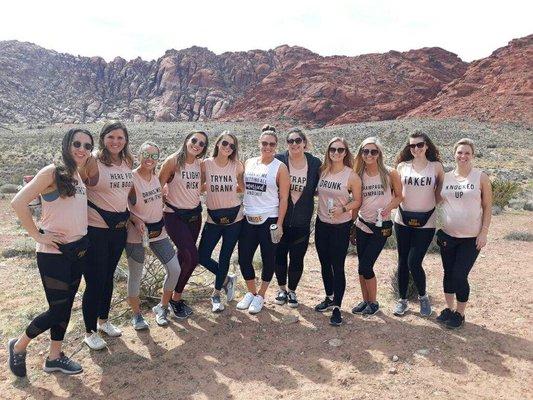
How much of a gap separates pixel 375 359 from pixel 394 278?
6.46 ft

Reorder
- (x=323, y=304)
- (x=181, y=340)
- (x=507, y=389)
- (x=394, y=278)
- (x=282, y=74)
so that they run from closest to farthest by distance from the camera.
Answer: (x=507, y=389), (x=181, y=340), (x=323, y=304), (x=394, y=278), (x=282, y=74)

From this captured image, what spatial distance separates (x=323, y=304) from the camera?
521 centimetres

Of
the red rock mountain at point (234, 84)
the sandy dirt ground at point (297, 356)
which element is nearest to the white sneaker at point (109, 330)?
the sandy dirt ground at point (297, 356)

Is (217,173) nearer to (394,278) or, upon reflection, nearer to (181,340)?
(181,340)

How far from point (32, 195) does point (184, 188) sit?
60.4 inches

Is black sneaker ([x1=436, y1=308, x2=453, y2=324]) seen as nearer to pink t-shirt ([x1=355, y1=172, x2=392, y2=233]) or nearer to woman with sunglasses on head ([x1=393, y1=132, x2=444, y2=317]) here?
woman with sunglasses on head ([x1=393, y1=132, x2=444, y2=317])

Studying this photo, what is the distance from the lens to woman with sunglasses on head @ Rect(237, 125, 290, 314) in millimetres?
4598

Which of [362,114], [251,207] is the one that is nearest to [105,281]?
[251,207]

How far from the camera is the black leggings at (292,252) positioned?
4.82 metres

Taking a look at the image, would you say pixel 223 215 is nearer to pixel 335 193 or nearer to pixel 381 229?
pixel 335 193

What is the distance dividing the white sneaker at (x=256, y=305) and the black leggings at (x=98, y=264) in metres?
1.59

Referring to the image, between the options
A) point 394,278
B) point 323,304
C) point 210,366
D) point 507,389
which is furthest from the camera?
point 394,278

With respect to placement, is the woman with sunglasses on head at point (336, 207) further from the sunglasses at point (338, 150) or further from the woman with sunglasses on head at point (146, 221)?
the woman with sunglasses on head at point (146, 221)

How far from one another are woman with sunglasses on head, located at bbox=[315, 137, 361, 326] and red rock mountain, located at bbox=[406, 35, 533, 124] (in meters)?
52.1
